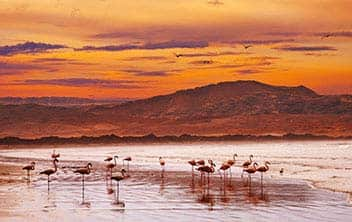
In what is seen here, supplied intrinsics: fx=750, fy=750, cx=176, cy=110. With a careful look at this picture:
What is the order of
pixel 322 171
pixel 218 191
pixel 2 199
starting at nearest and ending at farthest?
1. pixel 2 199
2. pixel 218 191
3. pixel 322 171

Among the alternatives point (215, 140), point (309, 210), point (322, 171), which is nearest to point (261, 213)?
point (309, 210)

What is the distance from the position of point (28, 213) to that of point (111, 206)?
2790 mm

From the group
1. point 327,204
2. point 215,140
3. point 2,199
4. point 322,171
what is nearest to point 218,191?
point 327,204

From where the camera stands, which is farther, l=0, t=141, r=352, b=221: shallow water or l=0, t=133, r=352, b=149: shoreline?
l=0, t=133, r=352, b=149: shoreline

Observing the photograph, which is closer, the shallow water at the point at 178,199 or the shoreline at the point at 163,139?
the shallow water at the point at 178,199

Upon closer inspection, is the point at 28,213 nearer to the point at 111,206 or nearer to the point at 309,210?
the point at 111,206

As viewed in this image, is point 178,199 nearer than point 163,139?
Yes

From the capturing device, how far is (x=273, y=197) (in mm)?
25547

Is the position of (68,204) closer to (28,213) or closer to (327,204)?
(28,213)

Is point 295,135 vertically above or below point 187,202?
above

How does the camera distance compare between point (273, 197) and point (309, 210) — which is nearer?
point (309, 210)

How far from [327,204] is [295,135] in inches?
3949

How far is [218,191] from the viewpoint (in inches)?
1109

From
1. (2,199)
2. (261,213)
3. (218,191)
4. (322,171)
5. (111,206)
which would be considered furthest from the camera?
(322,171)
